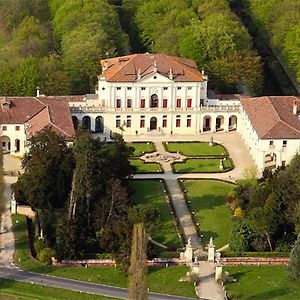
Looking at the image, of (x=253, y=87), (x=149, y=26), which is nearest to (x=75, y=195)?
(x=253, y=87)

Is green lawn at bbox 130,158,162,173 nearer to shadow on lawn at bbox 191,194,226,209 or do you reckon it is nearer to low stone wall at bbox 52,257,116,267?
shadow on lawn at bbox 191,194,226,209

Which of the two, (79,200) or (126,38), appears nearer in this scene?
(79,200)

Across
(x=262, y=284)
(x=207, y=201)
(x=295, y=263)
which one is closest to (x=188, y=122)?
(x=207, y=201)

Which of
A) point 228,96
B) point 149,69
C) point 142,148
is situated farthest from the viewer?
point 228,96

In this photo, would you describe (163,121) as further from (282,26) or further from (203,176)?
(282,26)

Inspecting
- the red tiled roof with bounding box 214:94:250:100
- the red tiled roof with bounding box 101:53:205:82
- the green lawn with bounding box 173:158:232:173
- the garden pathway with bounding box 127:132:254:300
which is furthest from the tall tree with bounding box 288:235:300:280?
the red tiled roof with bounding box 214:94:250:100

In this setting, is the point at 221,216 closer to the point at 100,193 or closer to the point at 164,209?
the point at 164,209
